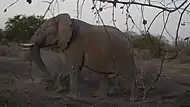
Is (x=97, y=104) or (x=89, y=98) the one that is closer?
(x=97, y=104)

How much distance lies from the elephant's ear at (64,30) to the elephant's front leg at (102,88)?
946 mm

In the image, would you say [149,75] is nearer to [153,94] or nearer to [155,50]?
[153,94]

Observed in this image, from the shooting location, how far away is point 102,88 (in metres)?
7.30

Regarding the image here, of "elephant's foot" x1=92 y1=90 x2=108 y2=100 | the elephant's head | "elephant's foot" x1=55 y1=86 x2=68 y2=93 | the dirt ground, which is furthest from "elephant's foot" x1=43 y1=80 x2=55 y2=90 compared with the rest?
"elephant's foot" x1=92 y1=90 x2=108 y2=100

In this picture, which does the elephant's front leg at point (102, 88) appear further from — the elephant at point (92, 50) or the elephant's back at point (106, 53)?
the elephant's back at point (106, 53)

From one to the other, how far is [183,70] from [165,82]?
2.60m

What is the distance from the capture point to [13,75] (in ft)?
29.8

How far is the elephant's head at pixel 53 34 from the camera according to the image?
6.94 meters

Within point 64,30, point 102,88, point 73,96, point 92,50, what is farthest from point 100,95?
point 64,30

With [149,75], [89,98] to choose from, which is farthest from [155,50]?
[149,75]

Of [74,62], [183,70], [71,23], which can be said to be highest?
[71,23]

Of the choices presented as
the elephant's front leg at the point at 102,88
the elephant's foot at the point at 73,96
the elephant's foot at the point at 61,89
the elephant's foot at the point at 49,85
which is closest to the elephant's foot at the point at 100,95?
the elephant's front leg at the point at 102,88

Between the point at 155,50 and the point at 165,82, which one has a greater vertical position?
the point at 155,50

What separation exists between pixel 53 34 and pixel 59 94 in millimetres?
1006
